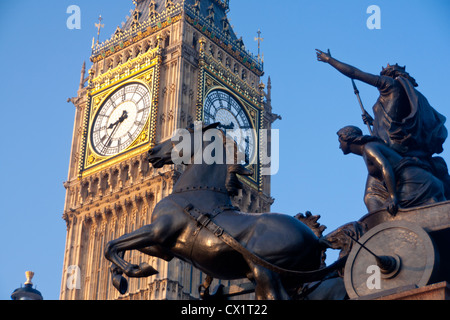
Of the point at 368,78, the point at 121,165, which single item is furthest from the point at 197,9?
the point at 368,78

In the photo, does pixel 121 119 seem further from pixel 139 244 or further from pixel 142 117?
pixel 139 244

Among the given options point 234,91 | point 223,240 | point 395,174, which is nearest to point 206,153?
point 223,240

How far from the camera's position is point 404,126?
408 inches

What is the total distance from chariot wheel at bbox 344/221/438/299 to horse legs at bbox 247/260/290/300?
24.7 inches

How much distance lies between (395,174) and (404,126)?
2.36ft

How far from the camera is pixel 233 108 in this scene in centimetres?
4978

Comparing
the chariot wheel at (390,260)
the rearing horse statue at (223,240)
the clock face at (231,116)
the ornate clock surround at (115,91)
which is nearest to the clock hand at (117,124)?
the ornate clock surround at (115,91)

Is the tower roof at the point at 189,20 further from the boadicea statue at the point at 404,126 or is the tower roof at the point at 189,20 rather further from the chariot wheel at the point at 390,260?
the chariot wheel at the point at 390,260

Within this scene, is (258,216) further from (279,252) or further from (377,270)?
(377,270)

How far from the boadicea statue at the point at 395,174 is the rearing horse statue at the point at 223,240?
3.13ft

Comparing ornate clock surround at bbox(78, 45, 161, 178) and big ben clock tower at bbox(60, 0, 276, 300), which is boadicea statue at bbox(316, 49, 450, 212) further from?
ornate clock surround at bbox(78, 45, 161, 178)

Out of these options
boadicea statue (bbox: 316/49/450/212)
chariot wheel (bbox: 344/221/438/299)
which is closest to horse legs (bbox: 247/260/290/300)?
chariot wheel (bbox: 344/221/438/299)

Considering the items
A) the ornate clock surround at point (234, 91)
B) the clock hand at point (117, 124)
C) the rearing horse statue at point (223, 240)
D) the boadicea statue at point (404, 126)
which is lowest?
the rearing horse statue at point (223, 240)

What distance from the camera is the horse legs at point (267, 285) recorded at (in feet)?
29.6
